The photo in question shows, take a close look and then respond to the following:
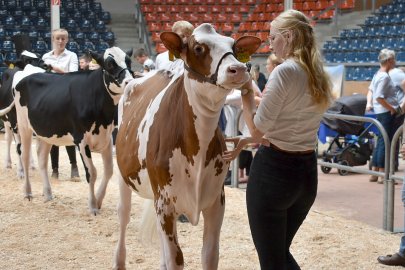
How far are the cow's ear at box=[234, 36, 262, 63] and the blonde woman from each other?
0.57ft

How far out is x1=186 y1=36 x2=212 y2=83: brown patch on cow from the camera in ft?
10.6

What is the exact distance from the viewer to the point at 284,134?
128 inches

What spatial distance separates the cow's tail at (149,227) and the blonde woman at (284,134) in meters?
1.36

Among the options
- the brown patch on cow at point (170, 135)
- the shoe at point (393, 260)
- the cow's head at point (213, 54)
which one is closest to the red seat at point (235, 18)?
the shoe at point (393, 260)

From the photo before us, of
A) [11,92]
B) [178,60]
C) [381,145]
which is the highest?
[178,60]

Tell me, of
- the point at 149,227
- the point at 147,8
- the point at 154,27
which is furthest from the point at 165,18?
the point at 149,227

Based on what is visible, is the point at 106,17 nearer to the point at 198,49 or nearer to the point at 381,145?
the point at 381,145

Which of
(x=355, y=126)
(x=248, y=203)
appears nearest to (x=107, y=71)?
(x=248, y=203)

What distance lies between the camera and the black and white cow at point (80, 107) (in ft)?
21.3

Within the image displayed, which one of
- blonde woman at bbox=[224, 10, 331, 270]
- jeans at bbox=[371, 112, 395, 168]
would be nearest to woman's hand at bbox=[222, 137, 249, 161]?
blonde woman at bbox=[224, 10, 331, 270]

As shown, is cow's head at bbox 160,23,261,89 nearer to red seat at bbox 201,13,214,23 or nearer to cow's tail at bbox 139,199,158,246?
cow's tail at bbox 139,199,158,246

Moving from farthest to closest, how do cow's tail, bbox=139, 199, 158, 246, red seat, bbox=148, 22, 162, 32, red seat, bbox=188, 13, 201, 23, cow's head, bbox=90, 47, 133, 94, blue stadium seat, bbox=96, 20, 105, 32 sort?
red seat, bbox=188, 13, 201, 23, red seat, bbox=148, 22, 162, 32, blue stadium seat, bbox=96, 20, 105, 32, cow's head, bbox=90, 47, 133, 94, cow's tail, bbox=139, 199, 158, 246

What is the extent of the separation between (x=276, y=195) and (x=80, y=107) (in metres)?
3.75

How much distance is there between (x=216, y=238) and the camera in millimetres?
3668
